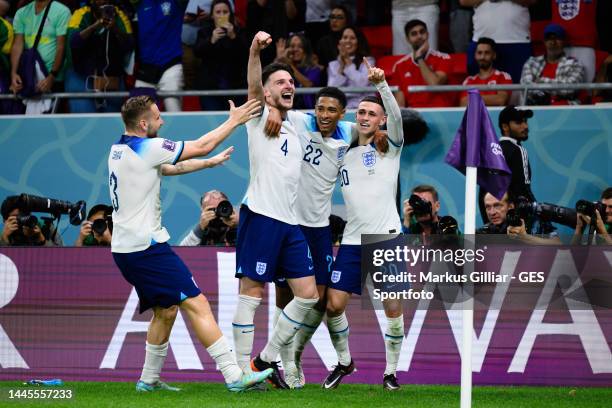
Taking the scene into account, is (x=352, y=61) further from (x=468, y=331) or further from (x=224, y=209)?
(x=468, y=331)

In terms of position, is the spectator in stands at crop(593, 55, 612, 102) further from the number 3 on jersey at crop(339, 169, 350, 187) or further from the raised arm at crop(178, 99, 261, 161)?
the raised arm at crop(178, 99, 261, 161)

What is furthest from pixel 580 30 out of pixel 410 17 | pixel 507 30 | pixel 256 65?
pixel 256 65

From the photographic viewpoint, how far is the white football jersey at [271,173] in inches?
388

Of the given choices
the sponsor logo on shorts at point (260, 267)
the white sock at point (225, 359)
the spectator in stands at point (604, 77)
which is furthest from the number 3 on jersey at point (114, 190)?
the spectator in stands at point (604, 77)

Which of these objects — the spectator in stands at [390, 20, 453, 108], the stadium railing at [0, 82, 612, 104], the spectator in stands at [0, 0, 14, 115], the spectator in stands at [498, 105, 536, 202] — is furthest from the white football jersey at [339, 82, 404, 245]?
the spectator in stands at [0, 0, 14, 115]

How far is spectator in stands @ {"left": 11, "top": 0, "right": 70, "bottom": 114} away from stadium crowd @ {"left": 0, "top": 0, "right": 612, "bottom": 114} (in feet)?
0.05

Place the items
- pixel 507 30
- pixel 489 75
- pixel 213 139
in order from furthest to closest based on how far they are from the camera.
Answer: pixel 507 30 < pixel 489 75 < pixel 213 139

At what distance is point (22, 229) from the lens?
1266 cm

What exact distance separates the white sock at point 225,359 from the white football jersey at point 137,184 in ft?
3.15

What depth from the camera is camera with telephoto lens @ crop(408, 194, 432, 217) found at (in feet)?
39.1

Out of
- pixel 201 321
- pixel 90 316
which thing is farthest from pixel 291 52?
pixel 201 321

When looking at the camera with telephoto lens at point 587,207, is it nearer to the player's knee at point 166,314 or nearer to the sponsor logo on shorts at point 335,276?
the sponsor logo on shorts at point 335,276

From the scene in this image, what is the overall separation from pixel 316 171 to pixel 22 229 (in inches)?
155

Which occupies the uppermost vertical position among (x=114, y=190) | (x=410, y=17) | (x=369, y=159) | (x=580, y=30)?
(x=410, y=17)
